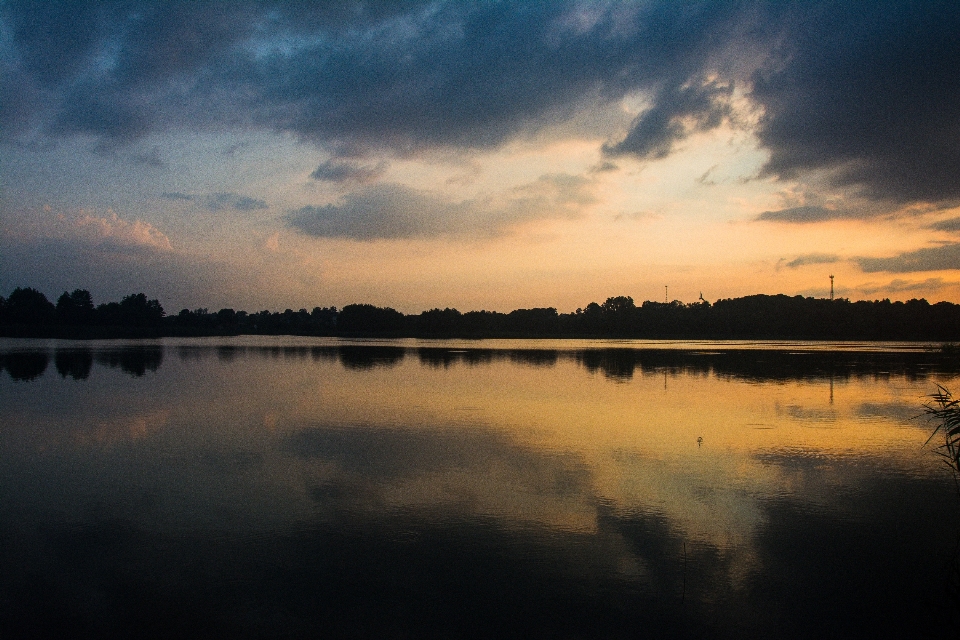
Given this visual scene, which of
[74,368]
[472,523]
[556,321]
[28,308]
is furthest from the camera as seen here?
[556,321]

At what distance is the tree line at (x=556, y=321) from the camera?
333 feet

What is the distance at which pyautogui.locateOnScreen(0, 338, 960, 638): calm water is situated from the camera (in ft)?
21.7

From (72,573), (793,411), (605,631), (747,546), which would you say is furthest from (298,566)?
(793,411)

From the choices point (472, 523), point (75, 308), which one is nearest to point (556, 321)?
point (75, 308)

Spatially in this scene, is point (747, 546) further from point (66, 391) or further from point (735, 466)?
point (66, 391)

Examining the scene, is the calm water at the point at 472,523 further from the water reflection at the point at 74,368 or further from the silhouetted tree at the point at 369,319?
the silhouetted tree at the point at 369,319

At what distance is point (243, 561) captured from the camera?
779 cm

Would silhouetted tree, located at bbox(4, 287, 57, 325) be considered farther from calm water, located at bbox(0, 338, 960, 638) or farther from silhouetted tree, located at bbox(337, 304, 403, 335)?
calm water, located at bbox(0, 338, 960, 638)

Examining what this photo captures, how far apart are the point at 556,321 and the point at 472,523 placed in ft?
442

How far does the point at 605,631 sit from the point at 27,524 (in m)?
8.54

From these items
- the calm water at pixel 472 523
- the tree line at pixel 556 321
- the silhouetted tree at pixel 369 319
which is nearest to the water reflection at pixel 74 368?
the calm water at pixel 472 523

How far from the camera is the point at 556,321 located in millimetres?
142750

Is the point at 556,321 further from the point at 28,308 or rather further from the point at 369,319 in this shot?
the point at 28,308

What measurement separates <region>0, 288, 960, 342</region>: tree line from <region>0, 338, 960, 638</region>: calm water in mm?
92278
